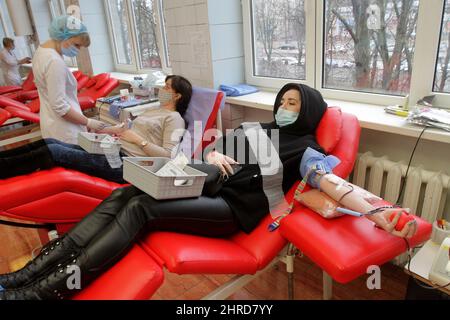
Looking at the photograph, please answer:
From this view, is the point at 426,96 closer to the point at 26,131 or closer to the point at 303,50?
the point at 303,50

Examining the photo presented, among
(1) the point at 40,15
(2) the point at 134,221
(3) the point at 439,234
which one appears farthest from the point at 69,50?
(1) the point at 40,15

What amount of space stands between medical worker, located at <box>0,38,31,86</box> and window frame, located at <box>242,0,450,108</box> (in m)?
4.86

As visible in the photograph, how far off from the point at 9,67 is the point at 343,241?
6.50 m

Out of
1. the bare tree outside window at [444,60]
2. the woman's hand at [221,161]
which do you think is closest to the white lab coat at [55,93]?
the woman's hand at [221,161]

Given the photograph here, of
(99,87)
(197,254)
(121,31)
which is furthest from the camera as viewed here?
(121,31)

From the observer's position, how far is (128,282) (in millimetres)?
1256

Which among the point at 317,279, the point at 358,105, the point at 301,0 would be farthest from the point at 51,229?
the point at 301,0

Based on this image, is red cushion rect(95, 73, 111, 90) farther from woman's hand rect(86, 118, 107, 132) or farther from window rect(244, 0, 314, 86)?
window rect(244, 0, 314, 86)

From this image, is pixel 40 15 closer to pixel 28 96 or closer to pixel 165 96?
pixel 28 96

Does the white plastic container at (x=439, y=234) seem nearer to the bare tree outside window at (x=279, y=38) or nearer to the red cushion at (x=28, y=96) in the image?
the bare tree outside window at (x=279, y=38)

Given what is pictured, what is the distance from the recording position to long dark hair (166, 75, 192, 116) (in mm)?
2422

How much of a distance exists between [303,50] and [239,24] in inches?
24.2

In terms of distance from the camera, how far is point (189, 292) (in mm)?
1931

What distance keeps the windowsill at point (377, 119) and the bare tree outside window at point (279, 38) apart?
0.33 metres
